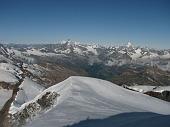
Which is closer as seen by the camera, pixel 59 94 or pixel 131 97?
pixel 59 94

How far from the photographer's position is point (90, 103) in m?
36.9

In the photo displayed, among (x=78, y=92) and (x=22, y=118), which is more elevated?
(x=78, y=92)

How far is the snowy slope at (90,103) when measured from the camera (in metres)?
30.2

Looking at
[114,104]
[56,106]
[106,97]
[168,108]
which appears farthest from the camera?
[168,108]

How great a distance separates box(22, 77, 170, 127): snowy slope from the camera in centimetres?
3022

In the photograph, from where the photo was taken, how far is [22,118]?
3528cm

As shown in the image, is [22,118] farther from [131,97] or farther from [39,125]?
[131,97]

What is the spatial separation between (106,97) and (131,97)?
5844mm

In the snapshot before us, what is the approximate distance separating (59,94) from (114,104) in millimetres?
7153

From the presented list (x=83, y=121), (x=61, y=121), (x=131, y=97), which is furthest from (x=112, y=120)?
(x=131, y=97)

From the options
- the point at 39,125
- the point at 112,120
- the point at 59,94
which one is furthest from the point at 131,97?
the point at 39,125

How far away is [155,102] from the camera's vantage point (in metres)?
48.5

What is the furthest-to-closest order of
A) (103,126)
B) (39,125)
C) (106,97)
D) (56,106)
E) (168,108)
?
(168,108), (106,97), (56,106), (39,125), (103,126)

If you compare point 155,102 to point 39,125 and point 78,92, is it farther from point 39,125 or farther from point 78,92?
point 39,125
